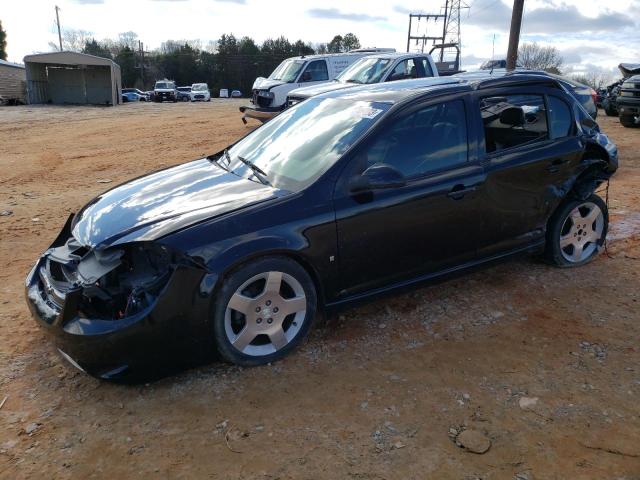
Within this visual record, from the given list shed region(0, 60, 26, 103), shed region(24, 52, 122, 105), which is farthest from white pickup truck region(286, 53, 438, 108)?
shed region(0, 60, 26, 103)

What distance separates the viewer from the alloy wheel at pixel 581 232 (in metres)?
4.62

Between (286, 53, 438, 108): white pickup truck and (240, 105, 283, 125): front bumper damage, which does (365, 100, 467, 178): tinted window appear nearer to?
(286, 53, 438, 108): white pickup truck

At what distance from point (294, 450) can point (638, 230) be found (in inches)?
194

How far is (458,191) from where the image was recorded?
12.4 feet

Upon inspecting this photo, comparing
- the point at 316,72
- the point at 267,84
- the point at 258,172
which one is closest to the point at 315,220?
the point at 258,172

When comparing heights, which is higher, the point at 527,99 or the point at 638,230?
the point at 527,99

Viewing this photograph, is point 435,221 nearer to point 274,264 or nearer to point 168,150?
point 274,264

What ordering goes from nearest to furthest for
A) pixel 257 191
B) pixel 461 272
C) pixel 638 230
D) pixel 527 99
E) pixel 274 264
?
1. pixel 274 264
2. pixel 257 191
3. pixel 461 272
4. pixel 527 99
5. pixel 638 230

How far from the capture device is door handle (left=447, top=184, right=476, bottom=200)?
3746 mm

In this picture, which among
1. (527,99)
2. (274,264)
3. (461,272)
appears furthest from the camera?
(527,99)

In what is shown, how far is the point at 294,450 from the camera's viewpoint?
2.59m

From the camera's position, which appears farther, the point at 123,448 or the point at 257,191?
the point at 257,191

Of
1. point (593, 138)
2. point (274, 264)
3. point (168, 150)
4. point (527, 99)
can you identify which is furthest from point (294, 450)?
point (168, 150)

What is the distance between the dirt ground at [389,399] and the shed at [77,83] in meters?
36.2
